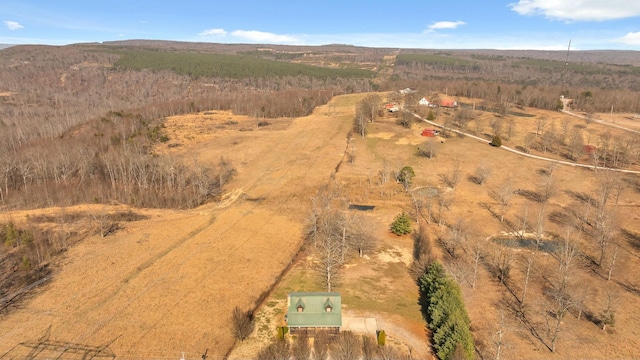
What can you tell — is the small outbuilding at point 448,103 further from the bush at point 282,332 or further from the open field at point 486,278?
the bush at point 282,332

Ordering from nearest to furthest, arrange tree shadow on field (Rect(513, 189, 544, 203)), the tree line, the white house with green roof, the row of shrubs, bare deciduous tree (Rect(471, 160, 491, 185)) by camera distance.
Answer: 1. the row of shrubs
2. the white house with green roof
3. tree shadow on field (Rect(513, 189, 544, 203))
4. the tree line
5. bare deciduous tree (Rect(471, 160, 491, 185))

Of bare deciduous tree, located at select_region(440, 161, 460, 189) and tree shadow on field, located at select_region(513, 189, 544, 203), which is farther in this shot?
bare deciduous tree, located at select_region(440, 161, 460, 189)

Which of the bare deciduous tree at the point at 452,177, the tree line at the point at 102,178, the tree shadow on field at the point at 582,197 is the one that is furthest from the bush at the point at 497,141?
the tree line at the point at 102,178

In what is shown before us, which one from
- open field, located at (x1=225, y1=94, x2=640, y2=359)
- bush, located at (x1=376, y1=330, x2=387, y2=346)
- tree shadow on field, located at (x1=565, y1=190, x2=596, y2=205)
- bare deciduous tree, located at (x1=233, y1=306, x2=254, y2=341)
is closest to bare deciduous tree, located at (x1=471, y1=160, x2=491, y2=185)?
open field, located at (x1=225, y1=94, x2=640, y2=359)

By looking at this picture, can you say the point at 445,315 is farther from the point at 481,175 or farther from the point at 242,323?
the point at 481,175

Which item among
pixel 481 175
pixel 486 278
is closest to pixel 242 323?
pixel 486 278

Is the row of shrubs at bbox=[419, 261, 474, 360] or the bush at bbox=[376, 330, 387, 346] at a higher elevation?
the row of shrubs at bbox=[419, 261, 474, 360]

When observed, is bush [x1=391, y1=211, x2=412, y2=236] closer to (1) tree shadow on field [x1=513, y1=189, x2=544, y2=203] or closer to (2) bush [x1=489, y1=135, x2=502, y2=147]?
(1) tree shadow on field [x1=513, y1=189, x2=544, y2=203]
